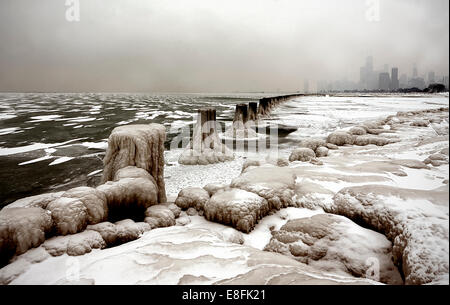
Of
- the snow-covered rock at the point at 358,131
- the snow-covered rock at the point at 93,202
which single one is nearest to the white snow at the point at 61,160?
the snow-covered rock at the point at 93,202

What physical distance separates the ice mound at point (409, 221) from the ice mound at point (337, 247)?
0.64ft

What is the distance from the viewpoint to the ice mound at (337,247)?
273 cm

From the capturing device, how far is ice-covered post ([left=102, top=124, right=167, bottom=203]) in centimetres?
465

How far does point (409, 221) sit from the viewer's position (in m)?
2.74

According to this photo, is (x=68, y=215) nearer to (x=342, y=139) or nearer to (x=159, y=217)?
(x=159, y=217)

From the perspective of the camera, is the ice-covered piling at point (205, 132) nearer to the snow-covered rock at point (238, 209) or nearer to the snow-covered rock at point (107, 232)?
the snow-covered rock at point (238, 209)

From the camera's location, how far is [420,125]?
41.8 feet

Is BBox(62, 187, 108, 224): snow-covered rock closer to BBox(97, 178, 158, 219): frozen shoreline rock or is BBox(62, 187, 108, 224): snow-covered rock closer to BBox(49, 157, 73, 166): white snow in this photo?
BBox(97, 178, 158, 219): frozen shoreline rock

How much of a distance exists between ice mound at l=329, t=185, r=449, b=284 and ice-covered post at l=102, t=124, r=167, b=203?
3670 millimetres
